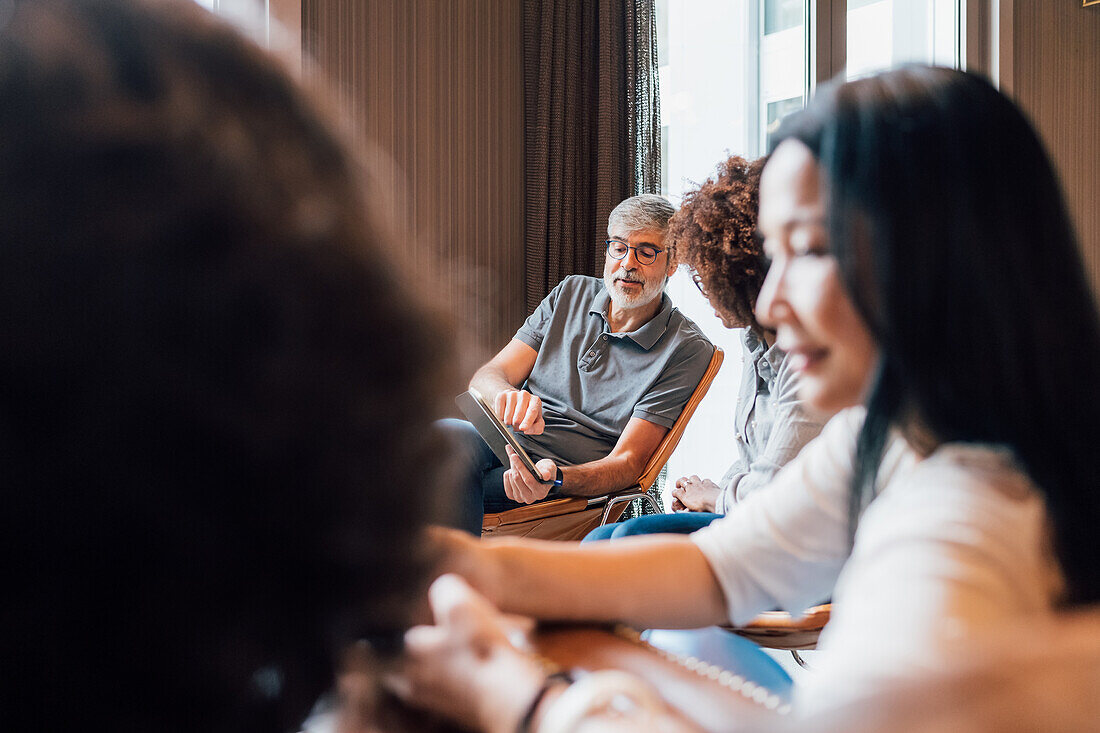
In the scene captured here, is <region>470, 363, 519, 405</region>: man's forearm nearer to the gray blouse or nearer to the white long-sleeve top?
the gray blouse

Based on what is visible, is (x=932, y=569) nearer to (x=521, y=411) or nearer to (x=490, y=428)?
(x=490, y=428)

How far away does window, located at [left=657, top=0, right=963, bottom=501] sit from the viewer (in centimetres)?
420

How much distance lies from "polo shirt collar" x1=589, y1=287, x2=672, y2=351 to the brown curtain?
806mm

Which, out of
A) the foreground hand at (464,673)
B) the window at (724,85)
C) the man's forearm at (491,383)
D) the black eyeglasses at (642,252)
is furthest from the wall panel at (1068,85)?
the foreground hand at (464,673)

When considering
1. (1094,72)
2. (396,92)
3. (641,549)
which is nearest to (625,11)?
(396,92)

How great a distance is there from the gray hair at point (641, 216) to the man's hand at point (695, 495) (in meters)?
1.04

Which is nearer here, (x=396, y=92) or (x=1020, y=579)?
(x=1020, y=579)

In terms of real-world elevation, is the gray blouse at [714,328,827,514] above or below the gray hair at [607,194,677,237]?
below

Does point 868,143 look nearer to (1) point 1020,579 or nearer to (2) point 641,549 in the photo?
(1) point 1020,579

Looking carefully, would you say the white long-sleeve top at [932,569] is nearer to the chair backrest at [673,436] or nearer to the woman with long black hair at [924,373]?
the woman with long black hair at [924,373]

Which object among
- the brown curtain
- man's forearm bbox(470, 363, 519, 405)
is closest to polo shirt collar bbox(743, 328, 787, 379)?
man's forearm bbox(470, 363, 519, 405)

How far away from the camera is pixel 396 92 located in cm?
350

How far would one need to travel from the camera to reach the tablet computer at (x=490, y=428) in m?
2.32

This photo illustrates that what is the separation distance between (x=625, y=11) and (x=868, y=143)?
370 cm
